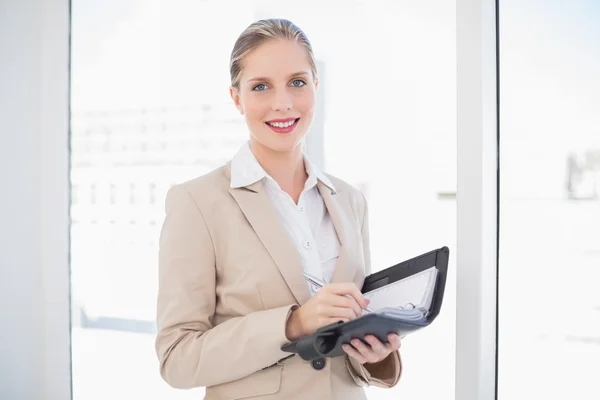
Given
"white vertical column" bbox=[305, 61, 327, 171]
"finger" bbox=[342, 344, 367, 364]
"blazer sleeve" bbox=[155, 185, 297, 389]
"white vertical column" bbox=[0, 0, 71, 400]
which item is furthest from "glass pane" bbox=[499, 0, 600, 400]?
"white vertical column" bbox=[0, 0, 71, 400]

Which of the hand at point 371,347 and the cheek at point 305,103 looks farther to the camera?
the cheek at point 305,103

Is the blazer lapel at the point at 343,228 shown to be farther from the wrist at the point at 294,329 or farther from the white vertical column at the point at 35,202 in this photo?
the white vertical column at the point at 35,202

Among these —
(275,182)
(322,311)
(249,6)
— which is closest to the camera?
(322,311)

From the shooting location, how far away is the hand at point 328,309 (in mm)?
926

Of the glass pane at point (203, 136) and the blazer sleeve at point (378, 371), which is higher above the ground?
the glass pane at point (203, 136)

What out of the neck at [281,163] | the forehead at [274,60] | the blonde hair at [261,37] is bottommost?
the neck at [281,163]

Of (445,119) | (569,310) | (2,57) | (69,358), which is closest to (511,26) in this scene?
(445,119)

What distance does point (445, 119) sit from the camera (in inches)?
54.9

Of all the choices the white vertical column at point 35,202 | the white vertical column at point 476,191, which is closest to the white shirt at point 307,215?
the white vertical column at point 476,191

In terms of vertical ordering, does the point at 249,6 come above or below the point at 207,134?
above

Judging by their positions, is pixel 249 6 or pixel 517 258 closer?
pixel 517 258

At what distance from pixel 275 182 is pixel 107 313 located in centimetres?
97

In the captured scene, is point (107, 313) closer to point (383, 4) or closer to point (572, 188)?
point (383, 4)

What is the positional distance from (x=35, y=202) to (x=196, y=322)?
101 centimetres
